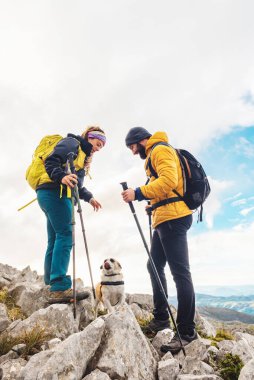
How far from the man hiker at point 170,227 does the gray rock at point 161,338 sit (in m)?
0.34

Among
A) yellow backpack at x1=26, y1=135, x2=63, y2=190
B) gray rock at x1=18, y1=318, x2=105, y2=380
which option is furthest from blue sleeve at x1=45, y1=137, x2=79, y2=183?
gray rock at x1=18, y1=318, x2=105, y2=380

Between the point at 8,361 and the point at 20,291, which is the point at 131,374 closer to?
the point at 8,361

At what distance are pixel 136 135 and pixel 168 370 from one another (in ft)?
16.4

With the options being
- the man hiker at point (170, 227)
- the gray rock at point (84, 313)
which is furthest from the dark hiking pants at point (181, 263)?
the gray rock at point (84, 313)

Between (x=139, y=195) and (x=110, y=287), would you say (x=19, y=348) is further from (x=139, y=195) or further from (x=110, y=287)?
(x=139, y=195)

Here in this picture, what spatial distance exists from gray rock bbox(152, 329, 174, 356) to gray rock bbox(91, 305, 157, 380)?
3.72ft

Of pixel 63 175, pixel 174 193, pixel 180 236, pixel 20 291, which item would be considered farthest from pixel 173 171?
pixel 20 291

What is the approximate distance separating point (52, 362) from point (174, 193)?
3957 millimetres

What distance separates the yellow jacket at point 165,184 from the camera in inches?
241

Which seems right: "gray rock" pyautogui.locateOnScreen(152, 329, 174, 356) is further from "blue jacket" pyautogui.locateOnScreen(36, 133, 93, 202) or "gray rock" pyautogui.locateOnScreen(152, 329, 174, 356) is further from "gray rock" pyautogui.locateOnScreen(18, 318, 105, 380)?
"blue jacket" pyautogui.locateOnScreen(36, 133, 93, 202)

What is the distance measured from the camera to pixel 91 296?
27.2 ft

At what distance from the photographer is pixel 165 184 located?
610 centimetres

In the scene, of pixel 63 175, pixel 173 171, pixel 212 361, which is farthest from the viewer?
pixel 63 175

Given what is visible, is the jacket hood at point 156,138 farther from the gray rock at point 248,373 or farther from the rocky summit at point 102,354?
the gray rock at point 248,373
